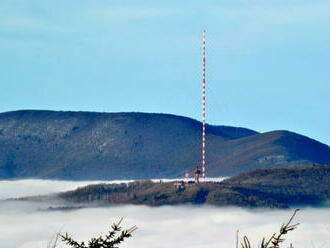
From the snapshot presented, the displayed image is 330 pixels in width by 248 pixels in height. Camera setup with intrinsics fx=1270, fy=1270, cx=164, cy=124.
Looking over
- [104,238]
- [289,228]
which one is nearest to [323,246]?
[289,228]

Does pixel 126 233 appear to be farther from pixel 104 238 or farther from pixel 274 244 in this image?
pixel 274 244

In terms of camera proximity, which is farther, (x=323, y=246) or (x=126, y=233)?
(x=323, y=246)

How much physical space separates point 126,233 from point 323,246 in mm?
4063

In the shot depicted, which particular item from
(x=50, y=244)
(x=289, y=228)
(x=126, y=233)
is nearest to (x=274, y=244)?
(x=289, y=228)

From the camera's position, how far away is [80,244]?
18.0 meters

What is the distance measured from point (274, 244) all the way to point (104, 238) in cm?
242

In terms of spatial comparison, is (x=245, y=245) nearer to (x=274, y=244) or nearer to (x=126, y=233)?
(x=274, y=244)

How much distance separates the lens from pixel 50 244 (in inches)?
798

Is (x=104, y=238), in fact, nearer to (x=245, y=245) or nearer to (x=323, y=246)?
(x=245, y=245)

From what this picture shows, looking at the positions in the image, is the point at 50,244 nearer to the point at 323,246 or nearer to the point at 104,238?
the point at 104,238

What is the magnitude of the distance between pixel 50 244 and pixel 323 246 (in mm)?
4419

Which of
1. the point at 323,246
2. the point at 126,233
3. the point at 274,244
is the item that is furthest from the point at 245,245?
the point at 323,246

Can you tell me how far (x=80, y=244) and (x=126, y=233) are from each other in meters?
0.67

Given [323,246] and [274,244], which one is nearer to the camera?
[274,244]
